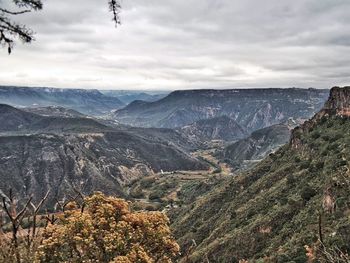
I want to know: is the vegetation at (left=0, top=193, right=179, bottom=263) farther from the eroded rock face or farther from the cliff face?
the eroded rock face

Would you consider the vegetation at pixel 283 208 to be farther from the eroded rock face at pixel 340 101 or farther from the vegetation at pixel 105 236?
the vegetation at pixel 105 236

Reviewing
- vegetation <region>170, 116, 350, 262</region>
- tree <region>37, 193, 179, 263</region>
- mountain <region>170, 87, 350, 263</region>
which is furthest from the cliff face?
tree <region>37, 193, 179, 263</region>

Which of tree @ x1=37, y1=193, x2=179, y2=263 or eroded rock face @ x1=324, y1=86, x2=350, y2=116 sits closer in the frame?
tree @ x1=37, y1=193, x2=179, y2=263

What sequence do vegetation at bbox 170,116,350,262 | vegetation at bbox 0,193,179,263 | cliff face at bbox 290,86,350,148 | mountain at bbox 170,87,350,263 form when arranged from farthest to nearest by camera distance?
cliff face at bbox 290,86,350,148, mountain at bbox 170,87,350,263, vegetation at bbox 170,116,350,262, vegetation at bbox 0,193,179,263

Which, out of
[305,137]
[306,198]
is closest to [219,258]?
[306,198]

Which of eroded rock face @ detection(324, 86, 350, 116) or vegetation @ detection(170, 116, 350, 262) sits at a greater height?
eroded rock face @ detection(324, 86, 350, 116)

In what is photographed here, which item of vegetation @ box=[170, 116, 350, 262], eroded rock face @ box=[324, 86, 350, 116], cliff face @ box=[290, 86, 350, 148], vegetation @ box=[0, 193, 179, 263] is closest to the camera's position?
vegetation @ box=[0, 193, 179, 263]

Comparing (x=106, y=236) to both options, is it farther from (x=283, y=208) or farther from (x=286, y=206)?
(x=286, y=206)

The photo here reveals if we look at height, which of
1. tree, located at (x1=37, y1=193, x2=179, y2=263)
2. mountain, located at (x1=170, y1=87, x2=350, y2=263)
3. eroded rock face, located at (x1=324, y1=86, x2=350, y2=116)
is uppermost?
eroded rock face, located at (x1=324, y1=86, x2=350, y2=116)

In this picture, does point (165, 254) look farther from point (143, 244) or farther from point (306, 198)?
point (306, 198)
